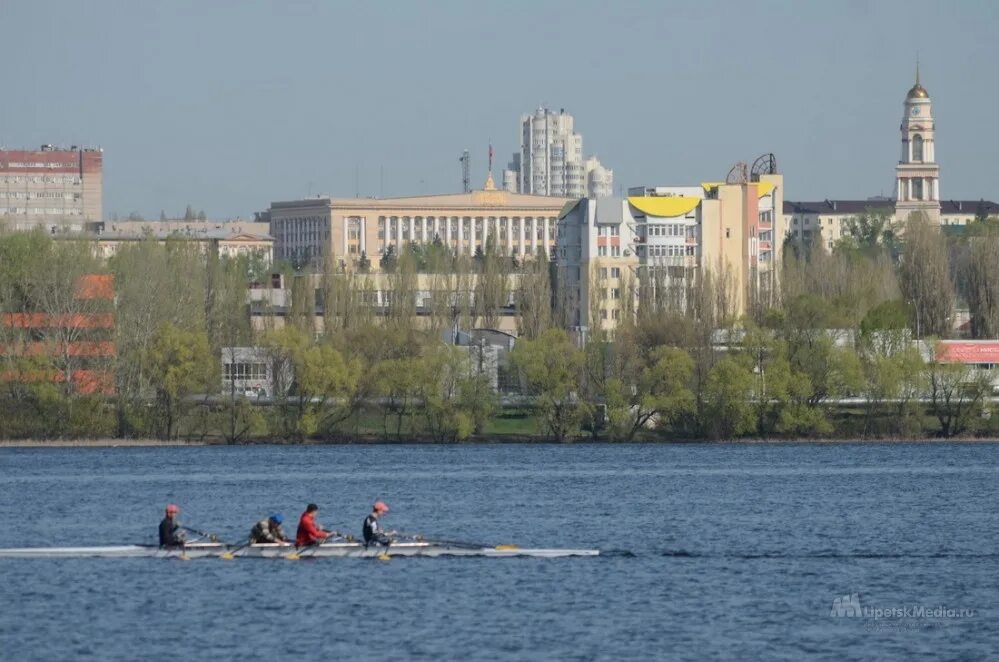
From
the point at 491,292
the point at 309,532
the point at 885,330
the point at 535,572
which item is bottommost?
the point at 535,572

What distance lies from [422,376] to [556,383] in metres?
5.64

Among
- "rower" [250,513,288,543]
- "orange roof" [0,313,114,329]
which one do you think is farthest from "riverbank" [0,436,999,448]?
"rower" [250,513,288,543]

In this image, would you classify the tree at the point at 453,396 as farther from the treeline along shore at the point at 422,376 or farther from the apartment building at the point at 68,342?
the apartment building at the point at 68,342

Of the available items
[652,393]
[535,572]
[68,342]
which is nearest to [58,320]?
[68,342]

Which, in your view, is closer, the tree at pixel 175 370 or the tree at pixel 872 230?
the tree at pixel 175 370

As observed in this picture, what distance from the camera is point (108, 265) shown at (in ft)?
299

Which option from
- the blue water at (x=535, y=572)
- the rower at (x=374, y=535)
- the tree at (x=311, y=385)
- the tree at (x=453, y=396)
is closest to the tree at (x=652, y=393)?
the tree at (x=453, y=396)

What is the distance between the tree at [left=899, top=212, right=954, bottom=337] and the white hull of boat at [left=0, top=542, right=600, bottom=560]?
2627 inches

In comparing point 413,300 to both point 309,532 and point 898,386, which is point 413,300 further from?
point 309,532

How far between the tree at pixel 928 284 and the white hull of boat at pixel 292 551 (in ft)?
219

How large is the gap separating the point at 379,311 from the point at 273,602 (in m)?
64.0

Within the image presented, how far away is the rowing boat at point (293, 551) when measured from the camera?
138ft

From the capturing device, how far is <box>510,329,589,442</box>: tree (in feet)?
285

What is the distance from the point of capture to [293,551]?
4209 centimetres
